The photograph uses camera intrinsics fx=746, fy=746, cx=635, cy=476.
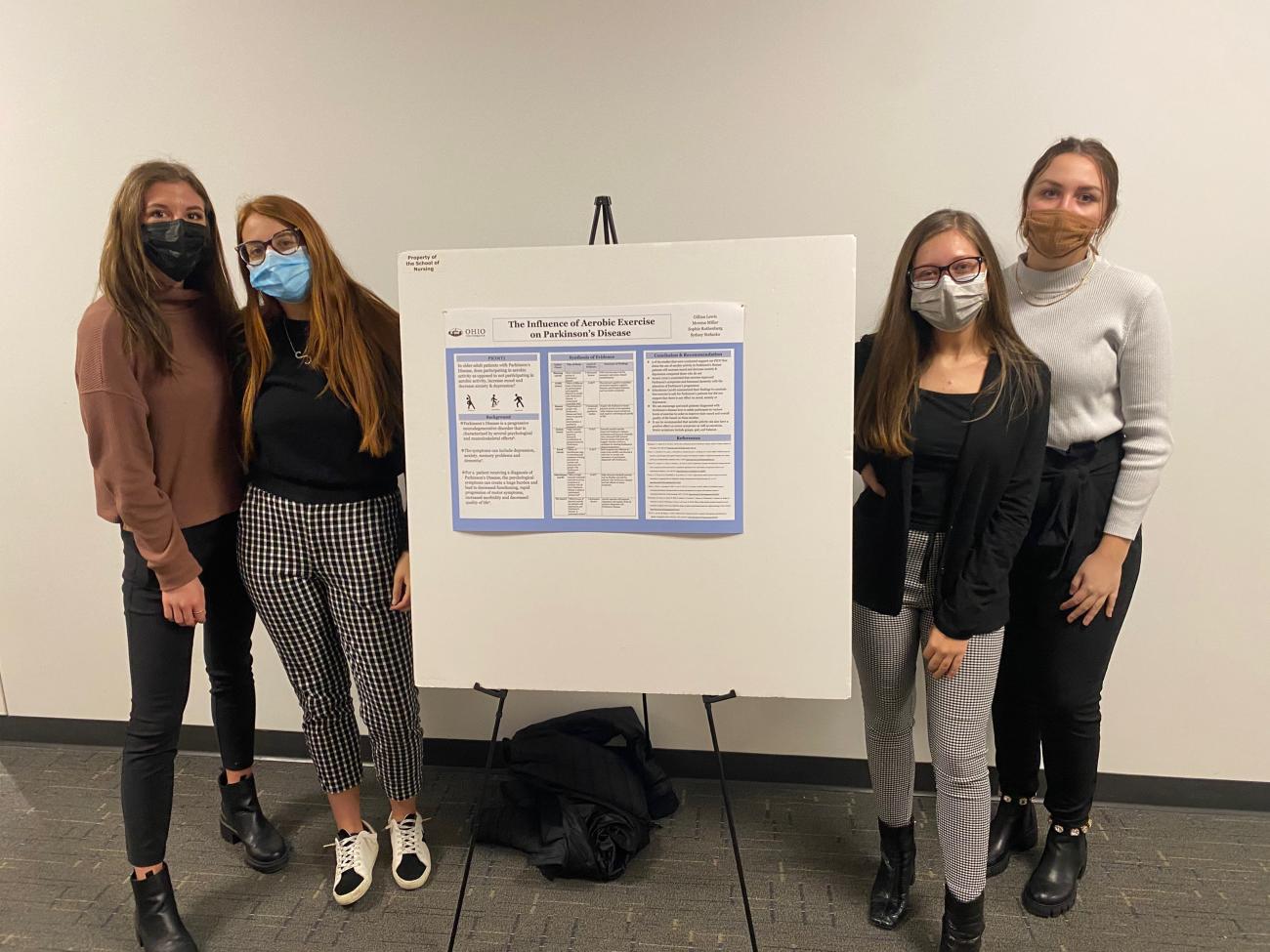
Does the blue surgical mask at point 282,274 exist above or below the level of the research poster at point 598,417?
above

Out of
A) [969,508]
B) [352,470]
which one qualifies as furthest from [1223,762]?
[352,470]

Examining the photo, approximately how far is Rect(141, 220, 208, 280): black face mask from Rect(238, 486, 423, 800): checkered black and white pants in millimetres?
490

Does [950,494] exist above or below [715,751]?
above

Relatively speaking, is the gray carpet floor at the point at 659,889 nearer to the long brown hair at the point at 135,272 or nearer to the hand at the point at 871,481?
the hand at the point at 871,481

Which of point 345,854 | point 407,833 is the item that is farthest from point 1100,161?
point 345,854

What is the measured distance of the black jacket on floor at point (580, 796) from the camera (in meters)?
1.86

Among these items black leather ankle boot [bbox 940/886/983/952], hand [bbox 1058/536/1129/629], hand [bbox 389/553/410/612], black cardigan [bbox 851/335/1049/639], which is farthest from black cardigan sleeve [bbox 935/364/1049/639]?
hand [bbox 389/553/410/612]

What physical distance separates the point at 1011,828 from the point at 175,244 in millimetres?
2370

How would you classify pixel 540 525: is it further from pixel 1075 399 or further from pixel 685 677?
pixel 1075 399

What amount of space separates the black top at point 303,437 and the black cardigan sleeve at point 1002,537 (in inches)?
47.5

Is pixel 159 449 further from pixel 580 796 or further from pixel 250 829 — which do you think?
pixel 580 796

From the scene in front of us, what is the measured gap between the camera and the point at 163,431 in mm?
1551

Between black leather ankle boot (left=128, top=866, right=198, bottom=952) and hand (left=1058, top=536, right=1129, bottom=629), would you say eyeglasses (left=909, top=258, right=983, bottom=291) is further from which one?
black leather ankle boot (left=128, top=866, right=198, bottom=952)

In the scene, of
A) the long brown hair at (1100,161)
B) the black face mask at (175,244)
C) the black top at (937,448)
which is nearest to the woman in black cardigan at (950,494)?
the black top at (937,448)
